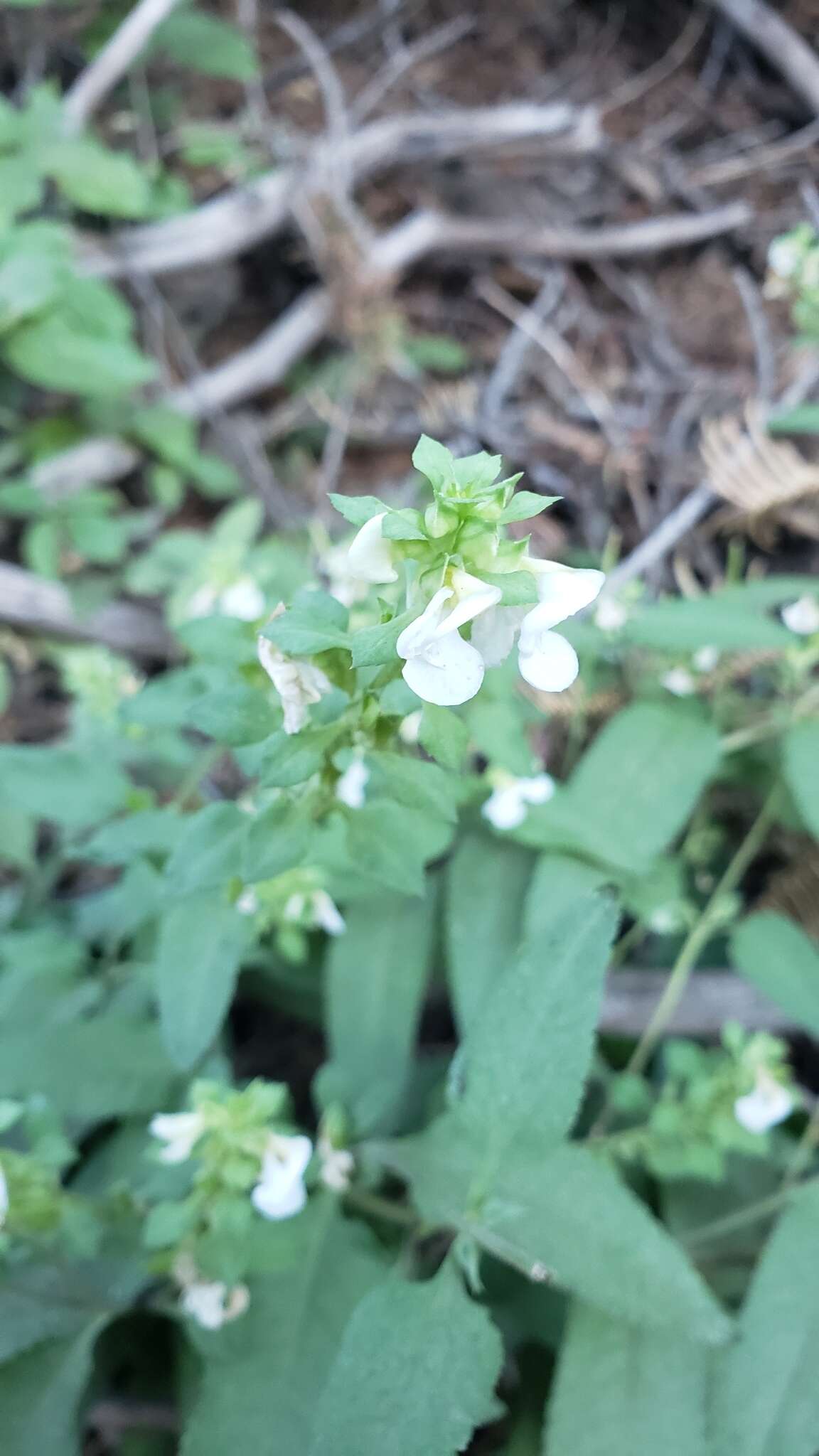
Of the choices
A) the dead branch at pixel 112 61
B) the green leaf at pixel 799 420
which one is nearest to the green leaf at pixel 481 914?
the green leaf at pixel 799 420

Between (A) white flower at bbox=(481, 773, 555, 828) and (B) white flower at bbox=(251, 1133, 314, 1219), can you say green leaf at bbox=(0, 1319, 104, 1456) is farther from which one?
(A) white flower at bbox=(481, 773, 555, 828)

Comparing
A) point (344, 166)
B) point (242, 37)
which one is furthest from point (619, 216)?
point (242, 37)

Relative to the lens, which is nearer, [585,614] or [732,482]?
[585,614]

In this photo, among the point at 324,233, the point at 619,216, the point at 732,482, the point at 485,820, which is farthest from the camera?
the point at 619,216

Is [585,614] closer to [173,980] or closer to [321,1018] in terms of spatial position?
[321,1018]

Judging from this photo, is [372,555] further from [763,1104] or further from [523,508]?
[763,1104]

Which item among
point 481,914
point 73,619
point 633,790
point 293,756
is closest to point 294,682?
point 293,756

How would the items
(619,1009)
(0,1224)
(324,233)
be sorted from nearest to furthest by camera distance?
(0,1224), (619,1009), (324,233)
